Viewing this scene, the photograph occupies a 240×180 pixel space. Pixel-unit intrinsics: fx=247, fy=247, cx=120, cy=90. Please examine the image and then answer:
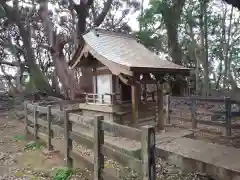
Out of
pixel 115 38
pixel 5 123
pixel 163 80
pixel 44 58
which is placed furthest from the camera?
pixel 44 58

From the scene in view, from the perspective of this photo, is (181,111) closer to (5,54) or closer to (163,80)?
(163,80)

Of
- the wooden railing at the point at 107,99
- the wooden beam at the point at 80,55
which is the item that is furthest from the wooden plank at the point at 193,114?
the wooden beam at the point at 80,55

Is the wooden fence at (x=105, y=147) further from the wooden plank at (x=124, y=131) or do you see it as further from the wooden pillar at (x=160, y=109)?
the wooden pillar at (x=160, y=109)

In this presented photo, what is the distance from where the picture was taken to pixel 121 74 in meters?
7.59

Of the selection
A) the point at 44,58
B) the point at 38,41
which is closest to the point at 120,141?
the point at 38,41

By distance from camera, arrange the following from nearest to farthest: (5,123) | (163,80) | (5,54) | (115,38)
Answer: (163,80), (115,38), (5,123), (5,54)

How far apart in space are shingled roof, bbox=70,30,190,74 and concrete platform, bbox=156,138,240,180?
9.24 ft

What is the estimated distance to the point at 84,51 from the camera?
9.05 m

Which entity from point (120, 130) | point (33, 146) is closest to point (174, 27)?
point (33, 146)

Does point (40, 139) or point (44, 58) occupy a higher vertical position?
point (44, 58)

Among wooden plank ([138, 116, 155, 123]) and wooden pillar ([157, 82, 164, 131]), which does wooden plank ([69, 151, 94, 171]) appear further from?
wooden pillar ([157, 82, 164, 131])

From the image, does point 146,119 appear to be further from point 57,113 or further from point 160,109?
point 57,113

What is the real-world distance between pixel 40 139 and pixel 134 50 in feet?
15.4

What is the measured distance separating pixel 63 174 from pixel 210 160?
311 centimetres
